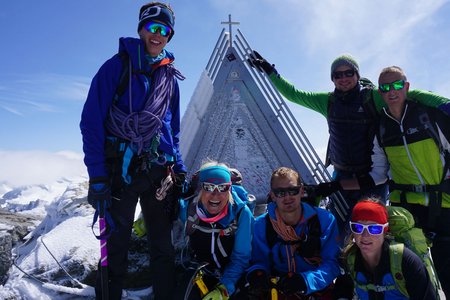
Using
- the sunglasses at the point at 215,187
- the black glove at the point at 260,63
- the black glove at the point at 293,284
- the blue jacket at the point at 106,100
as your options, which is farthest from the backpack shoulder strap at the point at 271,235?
the black glove at the point at 260,63

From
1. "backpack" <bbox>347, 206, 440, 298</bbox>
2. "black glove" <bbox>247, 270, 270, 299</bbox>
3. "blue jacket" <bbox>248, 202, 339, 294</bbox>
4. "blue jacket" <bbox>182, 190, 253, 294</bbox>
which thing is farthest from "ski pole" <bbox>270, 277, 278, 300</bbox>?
"backpack" <bbox>347, 206, 440, 298</bbox>

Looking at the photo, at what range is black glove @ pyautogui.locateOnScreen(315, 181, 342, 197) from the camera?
4.80 m

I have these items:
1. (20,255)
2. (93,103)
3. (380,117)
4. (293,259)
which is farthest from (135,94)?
(20,255)

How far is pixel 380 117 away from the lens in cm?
451

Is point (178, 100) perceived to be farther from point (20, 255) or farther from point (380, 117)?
point (20, 255)

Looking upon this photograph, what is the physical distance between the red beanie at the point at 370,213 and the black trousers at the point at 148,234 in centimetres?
218

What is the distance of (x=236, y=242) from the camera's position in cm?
399

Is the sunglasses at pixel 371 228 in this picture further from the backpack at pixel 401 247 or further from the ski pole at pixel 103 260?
the ski pole at pixel 103 260

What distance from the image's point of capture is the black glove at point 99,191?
138 inches

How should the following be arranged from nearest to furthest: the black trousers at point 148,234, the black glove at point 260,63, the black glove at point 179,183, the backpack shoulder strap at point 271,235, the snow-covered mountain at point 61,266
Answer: the black trousers at point 148,234 → the backpack shoulder strap at point 271,235 → the black glove at point 179,183 → the snow-covered mountain at point 61,266 → the black glove at point 260,63

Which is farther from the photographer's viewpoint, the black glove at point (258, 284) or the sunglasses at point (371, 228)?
the black glove at point (258, 284)

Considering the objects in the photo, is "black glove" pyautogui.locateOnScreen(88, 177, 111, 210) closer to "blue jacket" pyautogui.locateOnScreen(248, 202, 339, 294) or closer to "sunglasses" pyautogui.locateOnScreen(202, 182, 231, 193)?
"sunglasses" pyautogui.locateOnScreen(202, 182, 231, 193)

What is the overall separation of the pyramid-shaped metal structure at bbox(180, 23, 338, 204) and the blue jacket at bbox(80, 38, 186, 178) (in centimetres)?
267

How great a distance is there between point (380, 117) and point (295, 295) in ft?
8.26
